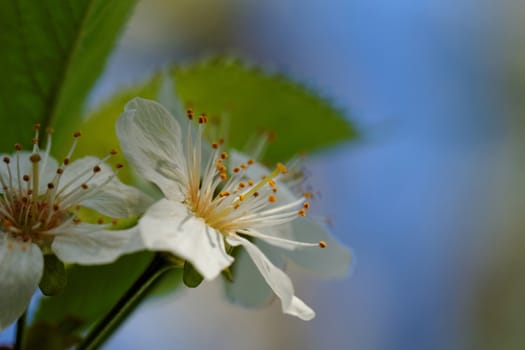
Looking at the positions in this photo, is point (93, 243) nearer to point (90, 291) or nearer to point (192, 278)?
point (192, 278)

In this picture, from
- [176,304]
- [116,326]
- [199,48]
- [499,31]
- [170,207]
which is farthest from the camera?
[499,31]

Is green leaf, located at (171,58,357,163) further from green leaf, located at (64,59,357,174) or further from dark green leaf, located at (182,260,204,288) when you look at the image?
dark green leaf, located at (182,260,204,288)

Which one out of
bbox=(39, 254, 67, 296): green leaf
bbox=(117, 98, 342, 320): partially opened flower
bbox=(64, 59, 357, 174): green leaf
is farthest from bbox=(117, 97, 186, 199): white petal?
bbox=(64, 59, 357, 174): green leaf

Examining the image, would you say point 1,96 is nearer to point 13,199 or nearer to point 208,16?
point 13,199

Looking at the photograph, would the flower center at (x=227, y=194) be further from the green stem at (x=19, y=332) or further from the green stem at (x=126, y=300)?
the green stem at (x=19, y=332)

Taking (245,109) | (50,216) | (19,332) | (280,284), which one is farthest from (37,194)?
(245,109)

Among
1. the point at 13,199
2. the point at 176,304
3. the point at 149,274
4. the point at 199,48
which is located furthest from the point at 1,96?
the point at 199,48

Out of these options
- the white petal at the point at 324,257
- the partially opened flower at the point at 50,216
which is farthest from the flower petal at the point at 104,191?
the white petal at the point at 324,257
